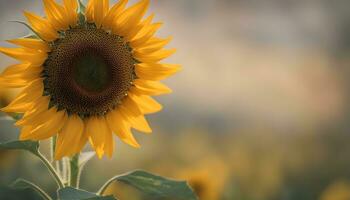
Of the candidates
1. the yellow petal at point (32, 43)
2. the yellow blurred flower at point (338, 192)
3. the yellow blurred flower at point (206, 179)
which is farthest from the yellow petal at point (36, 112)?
the yellow blurred flower at point (338, 192)

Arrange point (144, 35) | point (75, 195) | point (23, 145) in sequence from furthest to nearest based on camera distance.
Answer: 1. point (144, 35)
2. point (23, 145)
3. point (75, 195)

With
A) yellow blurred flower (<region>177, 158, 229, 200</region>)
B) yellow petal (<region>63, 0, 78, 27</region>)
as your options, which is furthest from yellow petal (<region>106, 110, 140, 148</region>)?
yellow blurred flower (<region>177, 158, 229, 200</region>)

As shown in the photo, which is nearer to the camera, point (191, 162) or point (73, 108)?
point (73, 108)

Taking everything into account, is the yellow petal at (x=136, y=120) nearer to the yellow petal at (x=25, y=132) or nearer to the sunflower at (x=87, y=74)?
the sunflower at (x=87, y=74)

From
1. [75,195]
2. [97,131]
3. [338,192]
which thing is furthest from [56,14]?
[338,192]

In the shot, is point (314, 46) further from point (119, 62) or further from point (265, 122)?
point (119, 62)

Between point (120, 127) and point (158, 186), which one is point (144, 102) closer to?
point (120, 127)

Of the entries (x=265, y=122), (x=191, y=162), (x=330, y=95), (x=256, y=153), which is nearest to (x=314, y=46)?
(x=330, y=95)
